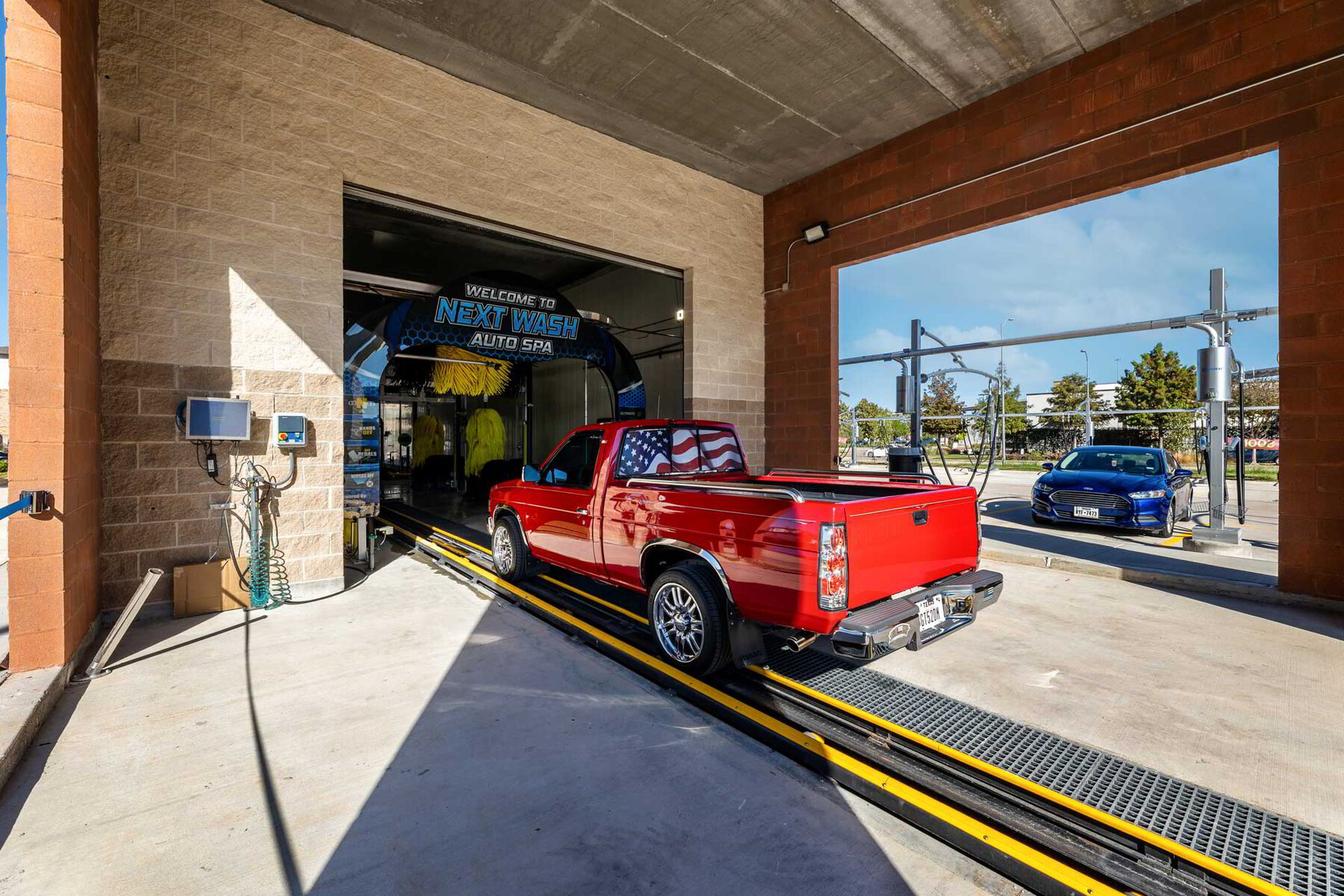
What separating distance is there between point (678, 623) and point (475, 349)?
521 cm

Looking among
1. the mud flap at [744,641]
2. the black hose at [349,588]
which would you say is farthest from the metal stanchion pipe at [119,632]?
the mud flap at [744,641]

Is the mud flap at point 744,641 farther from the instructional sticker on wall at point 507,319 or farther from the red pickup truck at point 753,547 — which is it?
the instructional sticker on wall at point 507,319

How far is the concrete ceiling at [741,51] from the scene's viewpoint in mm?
5777

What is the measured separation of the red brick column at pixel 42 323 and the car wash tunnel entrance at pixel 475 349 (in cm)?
275

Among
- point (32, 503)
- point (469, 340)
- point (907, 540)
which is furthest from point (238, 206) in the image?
point (907, 540)

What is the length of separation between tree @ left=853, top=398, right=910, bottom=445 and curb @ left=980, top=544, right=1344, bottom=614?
39.7 m

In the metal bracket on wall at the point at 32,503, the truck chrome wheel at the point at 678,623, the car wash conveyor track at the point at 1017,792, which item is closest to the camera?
the car wash conveyor track at the point at 1017,792

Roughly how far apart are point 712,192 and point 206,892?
32.1 feet

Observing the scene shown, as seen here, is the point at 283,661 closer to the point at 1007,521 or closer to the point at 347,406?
the point at 347,406

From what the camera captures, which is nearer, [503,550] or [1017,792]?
[1017,792]

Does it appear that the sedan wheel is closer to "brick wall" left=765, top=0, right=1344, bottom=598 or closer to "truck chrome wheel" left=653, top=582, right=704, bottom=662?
"brick wall" left=765, top=0, right=1344, bottom=598

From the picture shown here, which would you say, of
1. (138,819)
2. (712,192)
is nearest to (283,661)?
(138,819)

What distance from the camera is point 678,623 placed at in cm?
379

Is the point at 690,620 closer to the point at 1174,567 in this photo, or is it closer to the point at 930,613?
the point at 930,613
